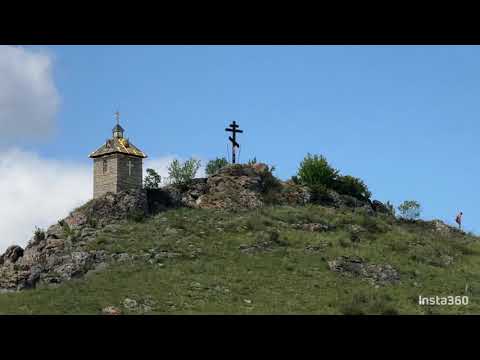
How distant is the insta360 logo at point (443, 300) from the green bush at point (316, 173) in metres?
24.8

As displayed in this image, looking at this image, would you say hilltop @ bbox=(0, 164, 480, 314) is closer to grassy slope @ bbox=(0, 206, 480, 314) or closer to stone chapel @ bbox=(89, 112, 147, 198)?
grassy slope @ bbox=(0, 206, 480, 314)

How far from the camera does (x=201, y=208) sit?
5934 centimetres

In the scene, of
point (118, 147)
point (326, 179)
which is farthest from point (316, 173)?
point (118, 147)

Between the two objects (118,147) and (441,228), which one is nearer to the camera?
(118,147)

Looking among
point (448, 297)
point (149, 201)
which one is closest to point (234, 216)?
point (149, 201)

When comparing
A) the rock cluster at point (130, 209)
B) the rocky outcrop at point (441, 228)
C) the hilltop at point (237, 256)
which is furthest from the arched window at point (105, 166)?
the rocky outcrop at point (441, 228)

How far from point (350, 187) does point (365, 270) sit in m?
22.5

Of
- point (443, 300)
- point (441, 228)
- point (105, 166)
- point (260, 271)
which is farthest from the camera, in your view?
point (441, 228)

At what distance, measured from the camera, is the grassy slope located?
3994cm

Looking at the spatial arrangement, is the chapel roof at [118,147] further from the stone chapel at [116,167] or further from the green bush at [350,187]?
the green bush at [350,187]

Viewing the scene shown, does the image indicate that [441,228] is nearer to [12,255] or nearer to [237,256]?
[237,256]

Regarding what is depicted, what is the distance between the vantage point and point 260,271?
46.2 meters

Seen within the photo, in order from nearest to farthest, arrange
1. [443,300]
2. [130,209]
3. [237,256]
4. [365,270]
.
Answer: [443,300]
[365,270]
[237,256]
[130,209]
